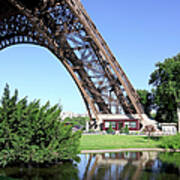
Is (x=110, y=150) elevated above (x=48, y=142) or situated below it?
below

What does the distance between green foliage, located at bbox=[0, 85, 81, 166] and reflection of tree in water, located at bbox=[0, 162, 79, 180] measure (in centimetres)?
44

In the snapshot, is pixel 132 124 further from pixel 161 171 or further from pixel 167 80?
Result: pixel 161 171

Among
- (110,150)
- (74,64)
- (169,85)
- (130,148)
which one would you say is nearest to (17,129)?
(110,150)

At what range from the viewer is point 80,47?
37.9 m

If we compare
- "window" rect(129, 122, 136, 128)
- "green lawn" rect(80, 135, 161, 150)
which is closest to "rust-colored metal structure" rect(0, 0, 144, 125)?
"window" rect(129, 122, 136, 128)

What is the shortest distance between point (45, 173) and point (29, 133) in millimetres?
2012

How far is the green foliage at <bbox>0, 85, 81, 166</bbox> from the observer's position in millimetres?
11102

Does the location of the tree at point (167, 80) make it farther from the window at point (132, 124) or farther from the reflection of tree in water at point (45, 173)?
the reflection of tree in water at point (45, 173)

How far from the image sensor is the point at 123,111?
140 feet

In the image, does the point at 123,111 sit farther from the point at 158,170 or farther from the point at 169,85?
the point at 158,170

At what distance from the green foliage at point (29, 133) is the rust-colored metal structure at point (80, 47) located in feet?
80.5

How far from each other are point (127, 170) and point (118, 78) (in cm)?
2642

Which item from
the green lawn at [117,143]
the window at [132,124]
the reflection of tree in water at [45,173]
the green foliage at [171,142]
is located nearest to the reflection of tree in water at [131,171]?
the reflection of tree in water at [45,173]

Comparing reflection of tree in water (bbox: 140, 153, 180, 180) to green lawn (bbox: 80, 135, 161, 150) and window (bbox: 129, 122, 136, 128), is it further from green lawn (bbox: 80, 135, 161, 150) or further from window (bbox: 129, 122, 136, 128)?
window (bbox: 129, 122, 136, 128)
